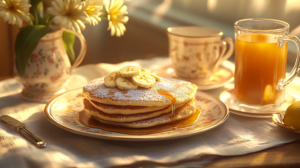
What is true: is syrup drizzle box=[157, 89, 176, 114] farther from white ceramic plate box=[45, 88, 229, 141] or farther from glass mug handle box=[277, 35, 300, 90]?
glass mug handle box=[277, 35, 300, 90]

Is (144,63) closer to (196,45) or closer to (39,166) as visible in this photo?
(196,45)

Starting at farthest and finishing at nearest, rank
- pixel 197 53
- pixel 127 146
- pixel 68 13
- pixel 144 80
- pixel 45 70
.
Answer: pixel 197 53
pixel 45 70
pixel 68 13
pixel 144 80
pixel 127 146

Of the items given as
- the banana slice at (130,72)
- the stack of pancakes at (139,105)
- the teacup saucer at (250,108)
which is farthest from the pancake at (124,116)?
the teacup saucer at (250,108)

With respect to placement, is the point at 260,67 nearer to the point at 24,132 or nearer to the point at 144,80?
the point at 144,80

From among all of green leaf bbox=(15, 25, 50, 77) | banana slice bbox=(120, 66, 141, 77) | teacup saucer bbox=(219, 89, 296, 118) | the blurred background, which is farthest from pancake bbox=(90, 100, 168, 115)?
the blurred background

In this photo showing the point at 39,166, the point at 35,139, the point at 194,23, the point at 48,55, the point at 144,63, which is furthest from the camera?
the point at 194,23

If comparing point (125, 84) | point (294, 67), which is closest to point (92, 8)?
point (125, 84)

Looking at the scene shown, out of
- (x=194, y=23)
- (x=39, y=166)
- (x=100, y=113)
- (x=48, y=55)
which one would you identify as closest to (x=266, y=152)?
(x=100, y=113)
